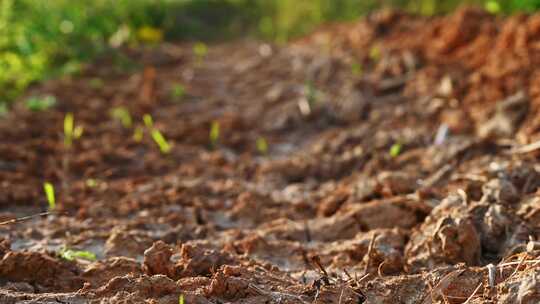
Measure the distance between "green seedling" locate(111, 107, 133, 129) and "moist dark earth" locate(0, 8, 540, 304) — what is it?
69 millimetres

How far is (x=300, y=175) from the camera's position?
12.6 ft

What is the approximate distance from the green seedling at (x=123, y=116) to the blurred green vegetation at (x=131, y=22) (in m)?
0.82

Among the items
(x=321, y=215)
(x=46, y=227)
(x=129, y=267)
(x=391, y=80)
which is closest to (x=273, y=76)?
(x=391, y=80)

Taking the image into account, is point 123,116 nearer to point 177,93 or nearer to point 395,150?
point 177,93

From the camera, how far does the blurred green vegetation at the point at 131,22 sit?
5367 millimetres

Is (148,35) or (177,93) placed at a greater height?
(148,35)

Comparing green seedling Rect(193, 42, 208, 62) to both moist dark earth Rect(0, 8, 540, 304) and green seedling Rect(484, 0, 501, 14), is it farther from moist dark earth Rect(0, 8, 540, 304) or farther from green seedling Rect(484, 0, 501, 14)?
green seedling Rect(484, 0, 501, 14)

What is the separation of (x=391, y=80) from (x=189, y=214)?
2.29 m

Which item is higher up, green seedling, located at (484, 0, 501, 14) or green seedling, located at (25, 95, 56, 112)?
green seedling, located at (484, 0, 501, 14)

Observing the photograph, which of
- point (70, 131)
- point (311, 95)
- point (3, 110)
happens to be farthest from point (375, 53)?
point (3, 110)

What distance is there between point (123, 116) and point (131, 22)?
2851 mm

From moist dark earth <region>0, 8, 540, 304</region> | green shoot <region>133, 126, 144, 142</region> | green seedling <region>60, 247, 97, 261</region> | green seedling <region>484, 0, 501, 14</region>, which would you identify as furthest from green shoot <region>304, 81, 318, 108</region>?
green seedling <region>60, 247, 97, 261</region>

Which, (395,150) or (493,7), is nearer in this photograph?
(395,150)

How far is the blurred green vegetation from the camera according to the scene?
Result: 5.37 meters
